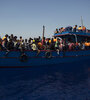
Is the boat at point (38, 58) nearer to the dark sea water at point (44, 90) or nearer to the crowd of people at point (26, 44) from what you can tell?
the crowd of people at point (26, 44)

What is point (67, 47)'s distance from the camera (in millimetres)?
14352

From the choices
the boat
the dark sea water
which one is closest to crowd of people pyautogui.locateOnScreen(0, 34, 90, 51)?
the boat

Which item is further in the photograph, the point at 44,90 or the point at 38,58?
the point at 38,58

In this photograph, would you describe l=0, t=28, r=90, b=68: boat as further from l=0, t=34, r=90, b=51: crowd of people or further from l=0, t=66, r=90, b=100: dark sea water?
l=0, t=66, r=90, b=100: dark sea water

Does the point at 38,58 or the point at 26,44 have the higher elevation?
the point at 26,44

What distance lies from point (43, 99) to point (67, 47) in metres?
9.67

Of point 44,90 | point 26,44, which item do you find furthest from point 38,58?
point 44,90

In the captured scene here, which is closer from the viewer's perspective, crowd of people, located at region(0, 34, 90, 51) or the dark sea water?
the dark sea water

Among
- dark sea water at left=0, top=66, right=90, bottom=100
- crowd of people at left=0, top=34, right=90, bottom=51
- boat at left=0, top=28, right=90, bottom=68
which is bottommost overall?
dark sea water at left=0, top=66, right=90, bottom=100

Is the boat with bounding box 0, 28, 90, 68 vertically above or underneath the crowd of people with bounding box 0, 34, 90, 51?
underneath

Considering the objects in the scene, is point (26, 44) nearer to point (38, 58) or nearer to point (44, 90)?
point (38, 58)

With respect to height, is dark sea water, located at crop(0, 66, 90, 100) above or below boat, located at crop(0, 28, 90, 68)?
below

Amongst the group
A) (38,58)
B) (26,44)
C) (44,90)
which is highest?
(26,44)

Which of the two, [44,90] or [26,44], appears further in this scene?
[26,44]
